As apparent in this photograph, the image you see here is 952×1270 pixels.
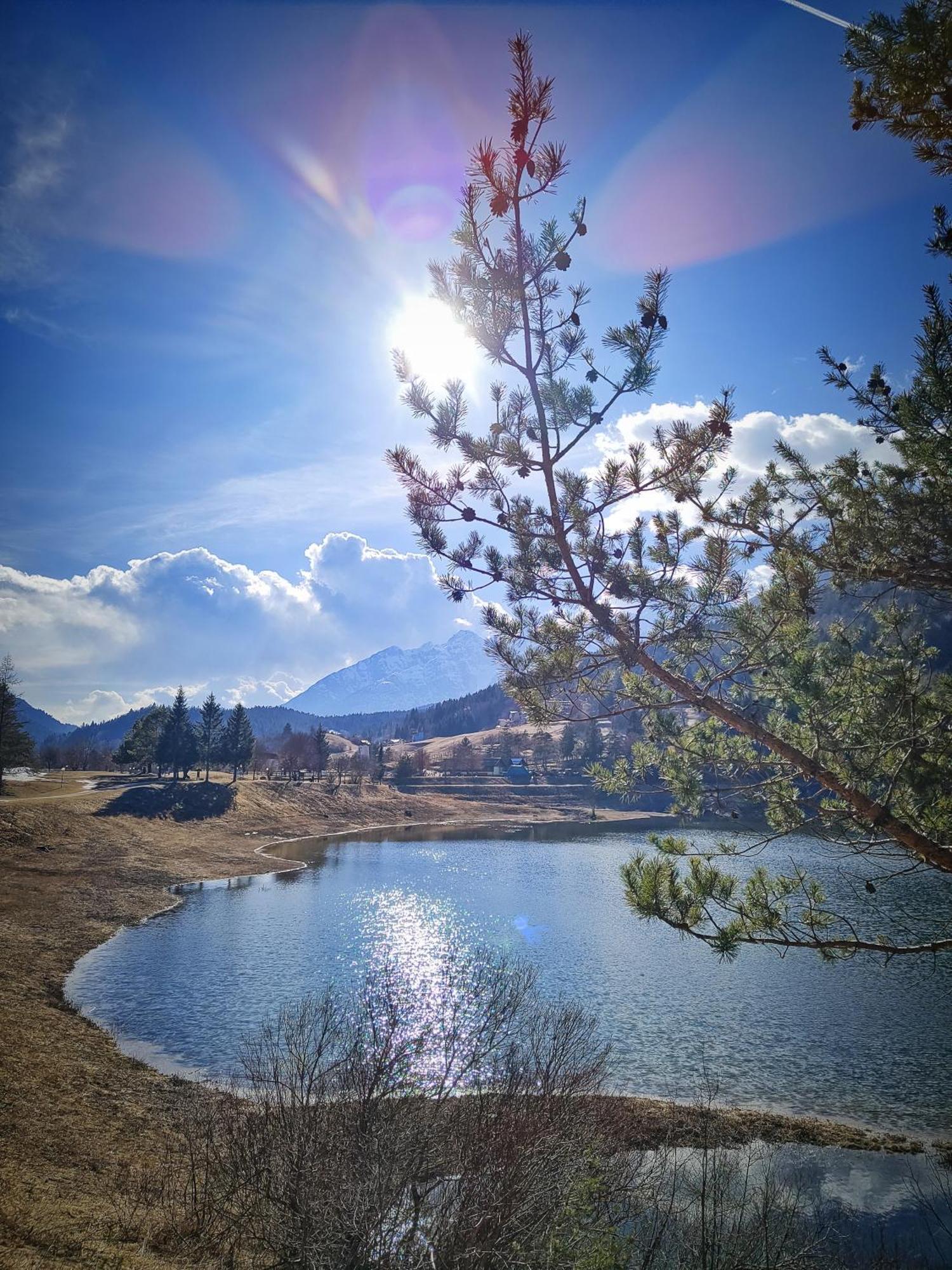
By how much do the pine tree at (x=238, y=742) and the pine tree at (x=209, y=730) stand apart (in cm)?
183

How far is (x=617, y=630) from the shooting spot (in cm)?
722

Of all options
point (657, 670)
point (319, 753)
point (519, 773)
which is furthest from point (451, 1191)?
point (519, 773)

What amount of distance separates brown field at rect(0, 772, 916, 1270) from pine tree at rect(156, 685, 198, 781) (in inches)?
623

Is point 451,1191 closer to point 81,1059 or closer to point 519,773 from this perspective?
point 81,1059

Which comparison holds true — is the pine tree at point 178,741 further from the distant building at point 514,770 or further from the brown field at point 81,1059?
the distant building at point 514,770

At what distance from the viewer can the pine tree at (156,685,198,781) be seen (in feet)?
289

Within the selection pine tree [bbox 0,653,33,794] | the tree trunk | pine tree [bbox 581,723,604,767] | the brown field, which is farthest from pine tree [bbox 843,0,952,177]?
pine tree [bbox 581,723,604,767]

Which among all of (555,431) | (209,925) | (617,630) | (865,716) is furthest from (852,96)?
(209,925)

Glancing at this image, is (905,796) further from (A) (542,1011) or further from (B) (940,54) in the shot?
(A) (542,1011)

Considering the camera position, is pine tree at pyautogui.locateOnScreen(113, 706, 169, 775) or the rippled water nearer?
the rippled water

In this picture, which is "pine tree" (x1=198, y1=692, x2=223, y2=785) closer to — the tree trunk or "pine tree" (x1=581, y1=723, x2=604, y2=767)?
"pine tree" (x1=581, y1=723, x2=604, y2=767)

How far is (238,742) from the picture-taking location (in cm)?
9988

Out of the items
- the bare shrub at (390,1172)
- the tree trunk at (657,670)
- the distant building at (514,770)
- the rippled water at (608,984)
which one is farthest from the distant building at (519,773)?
the tree trunk at (657,670)

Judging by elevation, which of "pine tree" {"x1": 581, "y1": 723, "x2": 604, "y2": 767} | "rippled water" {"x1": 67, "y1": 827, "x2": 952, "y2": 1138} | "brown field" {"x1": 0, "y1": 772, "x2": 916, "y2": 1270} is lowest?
"rippled water" {"x1": 67, "y1": 827, "x2": 952, "y2": 1138}
